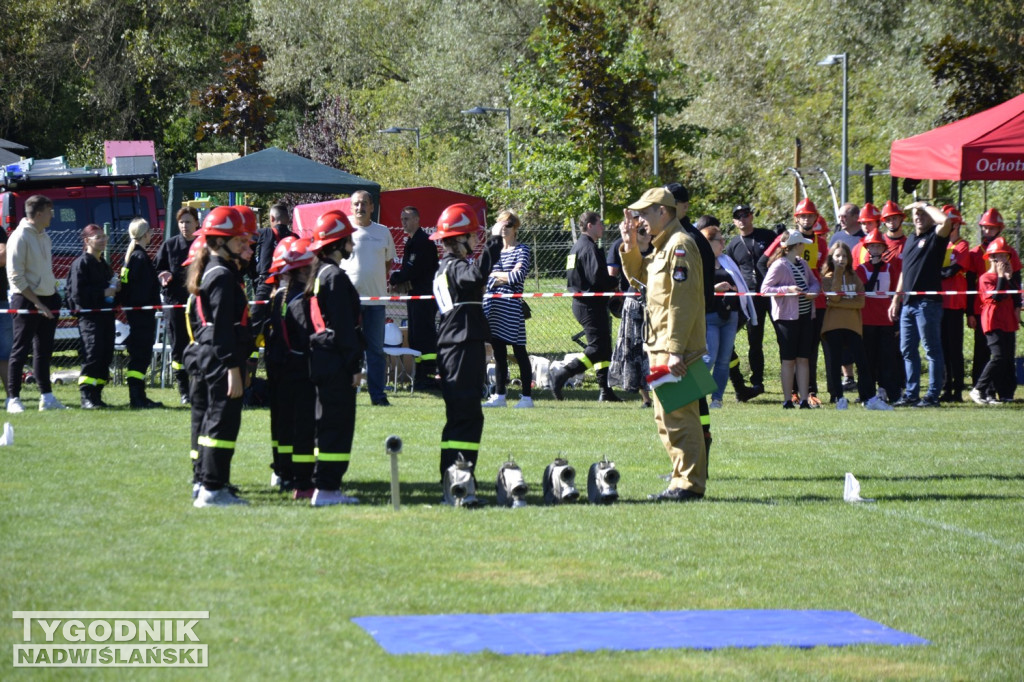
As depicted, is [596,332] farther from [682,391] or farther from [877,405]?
[682,391]

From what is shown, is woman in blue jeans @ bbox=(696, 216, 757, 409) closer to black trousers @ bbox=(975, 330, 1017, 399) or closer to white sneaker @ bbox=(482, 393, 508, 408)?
white sneaker @ bbox=(482, 393, 508, 408)

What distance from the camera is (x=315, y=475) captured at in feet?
29.5

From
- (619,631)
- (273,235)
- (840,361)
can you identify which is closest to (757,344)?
(840,361)

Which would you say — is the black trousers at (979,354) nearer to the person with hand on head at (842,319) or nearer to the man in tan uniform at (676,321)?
the person with hand on head at (842,319)

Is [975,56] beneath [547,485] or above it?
above

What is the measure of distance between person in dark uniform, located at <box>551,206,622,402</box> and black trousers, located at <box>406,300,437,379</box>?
6.01ft

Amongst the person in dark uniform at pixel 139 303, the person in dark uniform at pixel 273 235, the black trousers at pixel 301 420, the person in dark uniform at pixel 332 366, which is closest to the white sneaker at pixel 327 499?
the person in dark uniform at pixel 332 366

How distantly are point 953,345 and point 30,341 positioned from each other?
1103cm

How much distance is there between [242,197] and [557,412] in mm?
19601

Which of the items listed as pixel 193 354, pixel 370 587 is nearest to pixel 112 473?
pixel 193 354

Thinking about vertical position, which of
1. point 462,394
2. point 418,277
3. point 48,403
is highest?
point 418,277

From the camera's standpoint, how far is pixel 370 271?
14.9m

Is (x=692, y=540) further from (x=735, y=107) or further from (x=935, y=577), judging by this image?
(x=735, y=107)

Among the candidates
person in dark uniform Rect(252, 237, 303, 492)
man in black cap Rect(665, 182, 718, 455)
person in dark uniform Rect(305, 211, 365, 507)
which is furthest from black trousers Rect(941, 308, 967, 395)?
person in dark uniform Rect(305, 211, 365, 507)
